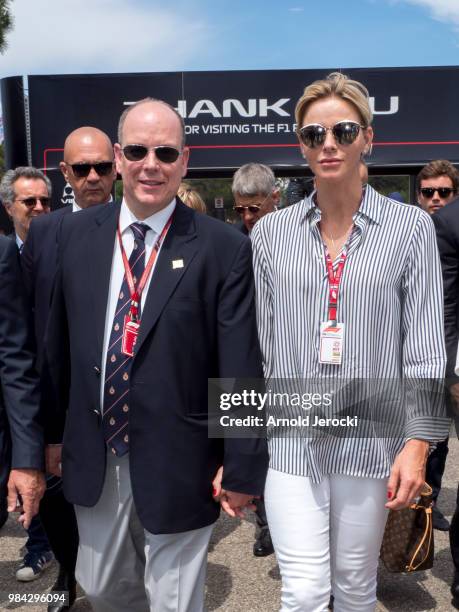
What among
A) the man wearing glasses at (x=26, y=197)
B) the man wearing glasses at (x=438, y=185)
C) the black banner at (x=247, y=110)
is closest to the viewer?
the man wearing glasses at (x=26, y=197)

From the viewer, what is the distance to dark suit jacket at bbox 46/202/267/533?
237 centimetres

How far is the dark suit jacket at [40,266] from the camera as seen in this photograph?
3373mm

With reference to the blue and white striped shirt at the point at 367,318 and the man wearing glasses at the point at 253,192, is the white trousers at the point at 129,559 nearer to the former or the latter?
the blue and white striped shirt at the point at 367,318

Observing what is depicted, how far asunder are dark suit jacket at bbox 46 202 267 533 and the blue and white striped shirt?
5.4 inches

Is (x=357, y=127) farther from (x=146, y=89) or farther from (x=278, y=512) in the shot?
(x=146, y=89)

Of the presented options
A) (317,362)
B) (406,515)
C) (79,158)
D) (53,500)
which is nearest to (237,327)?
(317,362)

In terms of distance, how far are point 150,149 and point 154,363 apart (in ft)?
2.48

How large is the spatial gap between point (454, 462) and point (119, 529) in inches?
172

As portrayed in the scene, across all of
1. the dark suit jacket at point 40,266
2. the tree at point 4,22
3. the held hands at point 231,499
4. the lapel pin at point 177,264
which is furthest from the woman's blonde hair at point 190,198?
the tree at point 4,22

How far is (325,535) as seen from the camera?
2455 millimetres

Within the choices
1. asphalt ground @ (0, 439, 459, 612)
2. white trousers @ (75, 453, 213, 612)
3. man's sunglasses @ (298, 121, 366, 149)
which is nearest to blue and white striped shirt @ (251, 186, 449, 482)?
man's sunglasses @ (298, 121, 366, 149)

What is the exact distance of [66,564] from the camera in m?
3.62

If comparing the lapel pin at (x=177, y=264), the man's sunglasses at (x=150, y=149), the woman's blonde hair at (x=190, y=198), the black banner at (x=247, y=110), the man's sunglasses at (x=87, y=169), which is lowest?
the lapel pin at (x=177, y=264)

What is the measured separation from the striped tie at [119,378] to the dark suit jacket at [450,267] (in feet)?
5.71
